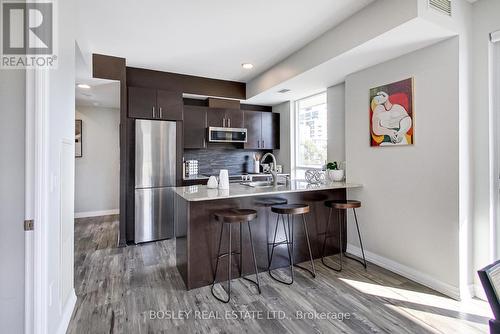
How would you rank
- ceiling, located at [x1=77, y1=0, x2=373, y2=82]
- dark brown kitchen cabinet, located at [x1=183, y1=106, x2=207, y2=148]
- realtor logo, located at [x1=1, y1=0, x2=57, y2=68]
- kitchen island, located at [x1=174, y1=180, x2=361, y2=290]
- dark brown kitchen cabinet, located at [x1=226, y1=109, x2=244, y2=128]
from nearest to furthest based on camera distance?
realtor logo, located at [x1=1, y1=0, x2=57, y2=68] → ceiling, located at [x1=77, y1=0, x2=373, y2=82] → kitchen island, located at [x1=174, y1=180, x2=361, y2=290] → dark brown kitchen cabinet, located at [x1=183, y1=106, x2=207, y2=148] → dark brown kitchen cabinet, located at [x1=226, y1=109, x2=244, y2=128]

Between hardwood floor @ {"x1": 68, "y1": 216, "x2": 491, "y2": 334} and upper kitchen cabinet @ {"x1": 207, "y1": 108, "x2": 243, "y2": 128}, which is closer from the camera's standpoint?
hardwood floor @ {"x1": 68, "y1": 216, "x2": 491, "y2": 334}

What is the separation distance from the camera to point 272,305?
228 centimetres

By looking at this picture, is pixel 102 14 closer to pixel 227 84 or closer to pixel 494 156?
pixel 227 84

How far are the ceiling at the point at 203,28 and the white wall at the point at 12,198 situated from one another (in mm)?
1459

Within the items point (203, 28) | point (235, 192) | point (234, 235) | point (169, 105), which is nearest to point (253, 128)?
point (169, 105)

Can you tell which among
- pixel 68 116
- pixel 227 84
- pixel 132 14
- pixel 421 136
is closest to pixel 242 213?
pixel 68 116

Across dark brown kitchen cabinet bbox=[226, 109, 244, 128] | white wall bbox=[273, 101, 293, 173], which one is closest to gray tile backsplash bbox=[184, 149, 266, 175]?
white wall bbox=[273, 101, 293, 173]

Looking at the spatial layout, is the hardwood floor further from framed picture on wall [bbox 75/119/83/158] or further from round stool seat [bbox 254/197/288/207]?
framed picture on wall [bbox 75/119/83/158]

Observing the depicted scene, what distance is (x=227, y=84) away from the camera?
482cm

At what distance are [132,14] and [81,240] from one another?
340 cm

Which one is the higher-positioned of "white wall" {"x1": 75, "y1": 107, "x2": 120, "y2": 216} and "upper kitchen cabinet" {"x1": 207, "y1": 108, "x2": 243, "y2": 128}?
"upper kitchen cabinet" {"x1": 207, "y1": 108, "x2": 243, "y2": 128}

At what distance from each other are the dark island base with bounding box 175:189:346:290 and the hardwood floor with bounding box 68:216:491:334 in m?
0.18

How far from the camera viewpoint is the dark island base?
2580 mm

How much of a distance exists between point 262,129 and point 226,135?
0.85 metres
